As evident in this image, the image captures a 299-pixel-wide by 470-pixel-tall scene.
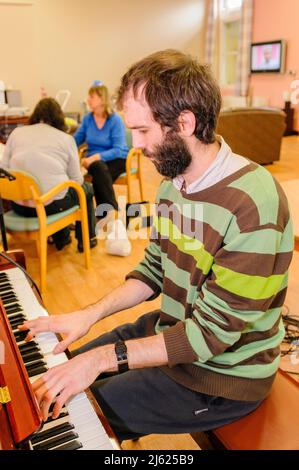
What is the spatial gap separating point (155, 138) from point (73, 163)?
211 centimetres

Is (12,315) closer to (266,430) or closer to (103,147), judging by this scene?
(266,430)

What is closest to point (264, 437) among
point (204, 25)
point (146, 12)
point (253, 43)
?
point (253, 43)

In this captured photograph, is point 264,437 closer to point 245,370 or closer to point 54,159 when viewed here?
point 245,370

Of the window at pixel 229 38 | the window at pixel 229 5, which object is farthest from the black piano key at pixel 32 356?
the window at pixel 229 5

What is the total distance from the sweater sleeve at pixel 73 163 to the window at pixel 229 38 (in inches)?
306

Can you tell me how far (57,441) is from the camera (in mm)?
799

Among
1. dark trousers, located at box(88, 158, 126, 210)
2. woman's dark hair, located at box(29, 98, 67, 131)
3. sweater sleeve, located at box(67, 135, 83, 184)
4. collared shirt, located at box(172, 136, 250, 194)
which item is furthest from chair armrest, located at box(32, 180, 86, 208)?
collared shirt, located at box(172, 136, 250, 194)

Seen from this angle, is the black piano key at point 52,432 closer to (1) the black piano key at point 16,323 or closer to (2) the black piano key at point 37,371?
(2) the black piano key at point 37,371

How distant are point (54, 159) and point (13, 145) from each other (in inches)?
12.0

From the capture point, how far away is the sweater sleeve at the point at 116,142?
13.1ft

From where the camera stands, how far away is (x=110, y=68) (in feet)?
30.5

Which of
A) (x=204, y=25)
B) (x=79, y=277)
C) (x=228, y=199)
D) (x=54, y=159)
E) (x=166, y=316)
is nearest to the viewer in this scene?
(x=228, y=199)

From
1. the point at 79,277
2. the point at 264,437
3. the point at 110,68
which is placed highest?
the point at 110,68

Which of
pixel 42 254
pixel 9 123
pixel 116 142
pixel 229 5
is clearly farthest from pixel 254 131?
pixel 229 5
